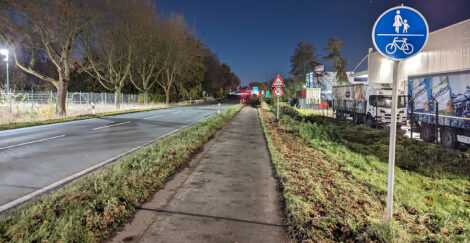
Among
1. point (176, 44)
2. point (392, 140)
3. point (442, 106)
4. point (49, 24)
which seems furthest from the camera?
point (176, 44)

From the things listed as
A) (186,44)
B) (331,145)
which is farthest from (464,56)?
(186,44)

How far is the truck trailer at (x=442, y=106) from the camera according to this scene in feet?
34.9

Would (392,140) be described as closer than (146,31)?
Yes

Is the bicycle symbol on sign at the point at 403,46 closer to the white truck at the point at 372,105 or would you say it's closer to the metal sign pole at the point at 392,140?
the metal sign pole at the point at 392,140

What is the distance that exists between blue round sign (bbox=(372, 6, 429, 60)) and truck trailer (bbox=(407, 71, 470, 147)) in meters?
8.55

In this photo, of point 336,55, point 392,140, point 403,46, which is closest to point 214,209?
point 392,140

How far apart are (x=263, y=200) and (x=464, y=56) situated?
1657 centimetres

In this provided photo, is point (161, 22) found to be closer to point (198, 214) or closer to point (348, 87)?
point (348, 87)

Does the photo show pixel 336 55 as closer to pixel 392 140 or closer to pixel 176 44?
pixel 176 44

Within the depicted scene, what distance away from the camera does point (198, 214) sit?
463 cm

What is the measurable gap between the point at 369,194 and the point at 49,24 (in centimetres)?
2258

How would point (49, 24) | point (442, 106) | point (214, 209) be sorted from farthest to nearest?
point (49, 24), point (442, 106), point (214, 209)

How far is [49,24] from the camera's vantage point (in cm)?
2067

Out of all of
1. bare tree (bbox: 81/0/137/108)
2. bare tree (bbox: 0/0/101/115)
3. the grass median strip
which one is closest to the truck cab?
the grass median strip
